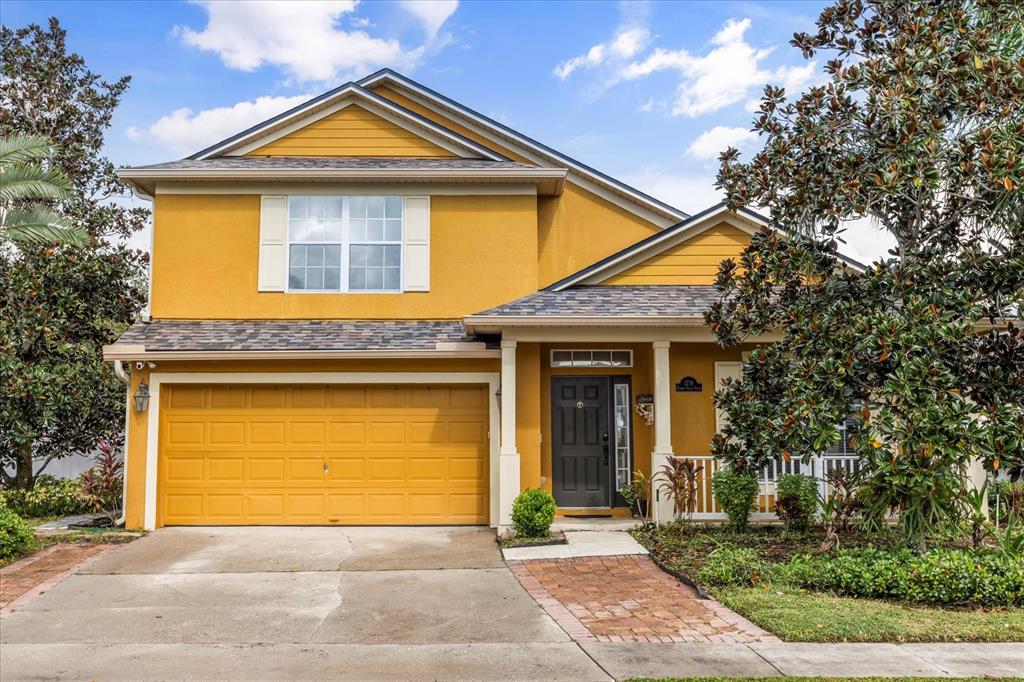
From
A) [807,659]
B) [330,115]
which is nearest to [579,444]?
[807,659]

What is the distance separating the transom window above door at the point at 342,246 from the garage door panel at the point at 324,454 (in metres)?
1.87

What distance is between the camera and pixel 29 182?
1144 cm

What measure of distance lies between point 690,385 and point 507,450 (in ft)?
10.2

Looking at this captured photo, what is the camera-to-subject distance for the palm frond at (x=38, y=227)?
11.4 meters

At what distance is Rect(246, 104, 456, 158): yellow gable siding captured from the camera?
14.0 meters

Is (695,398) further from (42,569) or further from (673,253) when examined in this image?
(42,569)

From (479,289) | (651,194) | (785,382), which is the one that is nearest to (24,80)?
(479,289)

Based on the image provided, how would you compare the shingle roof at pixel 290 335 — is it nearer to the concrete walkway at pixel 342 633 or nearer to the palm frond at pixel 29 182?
the palm frond at pixel 29 182

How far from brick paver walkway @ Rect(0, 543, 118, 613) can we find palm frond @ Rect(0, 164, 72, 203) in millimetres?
5051

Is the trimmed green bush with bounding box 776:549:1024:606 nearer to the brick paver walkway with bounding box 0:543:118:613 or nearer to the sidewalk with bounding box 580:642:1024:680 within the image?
the sidewalk with bounding box 580:642:1024:680

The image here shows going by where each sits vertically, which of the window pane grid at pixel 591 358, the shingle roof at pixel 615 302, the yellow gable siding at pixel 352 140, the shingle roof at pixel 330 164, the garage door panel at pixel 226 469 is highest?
the yellow gable siding at pixel 352 140

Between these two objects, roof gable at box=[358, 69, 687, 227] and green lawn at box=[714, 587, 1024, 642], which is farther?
roof gable at box=[358, 69, 687, 227]

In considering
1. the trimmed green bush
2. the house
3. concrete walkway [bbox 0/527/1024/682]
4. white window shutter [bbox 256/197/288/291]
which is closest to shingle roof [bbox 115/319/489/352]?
the house

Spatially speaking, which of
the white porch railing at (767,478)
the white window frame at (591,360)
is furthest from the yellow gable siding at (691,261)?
the white porch railing at (767,478)
